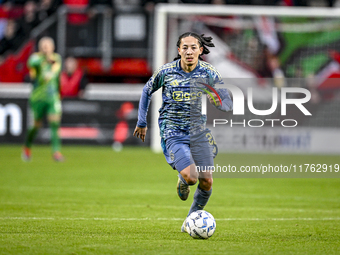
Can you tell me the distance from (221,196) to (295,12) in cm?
818

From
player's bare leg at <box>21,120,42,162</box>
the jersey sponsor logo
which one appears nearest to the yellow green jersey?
player's bare leg at <box>21,120,42,162</box>

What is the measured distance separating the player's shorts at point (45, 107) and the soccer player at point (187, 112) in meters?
7.57

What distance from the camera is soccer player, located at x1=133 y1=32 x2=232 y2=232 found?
5.89 meters

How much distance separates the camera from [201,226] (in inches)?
215

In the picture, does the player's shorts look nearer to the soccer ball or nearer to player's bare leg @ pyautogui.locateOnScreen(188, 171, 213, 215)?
player's bare leg @ pyautogui.locateOnScreen(188, 171, 213, 215)

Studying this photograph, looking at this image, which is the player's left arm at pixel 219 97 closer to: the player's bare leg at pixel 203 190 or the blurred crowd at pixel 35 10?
the player's bare leg at pixel 203 190

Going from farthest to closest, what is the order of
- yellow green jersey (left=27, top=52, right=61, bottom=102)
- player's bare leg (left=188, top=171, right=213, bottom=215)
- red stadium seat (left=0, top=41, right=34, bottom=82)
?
red stadium seat (left=0, top=41, right=34, bottom=82), yellow green jersey (left=27, top=52, right=61, bottom=102), player's bare leg (left=188, top=171, right=213, bottom=215)

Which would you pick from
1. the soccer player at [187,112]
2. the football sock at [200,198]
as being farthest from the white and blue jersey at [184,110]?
the football sock at [200,198]

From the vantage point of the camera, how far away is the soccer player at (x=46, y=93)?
13.2 meters

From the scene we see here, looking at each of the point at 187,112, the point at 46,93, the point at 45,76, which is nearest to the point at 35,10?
the point at 45,76

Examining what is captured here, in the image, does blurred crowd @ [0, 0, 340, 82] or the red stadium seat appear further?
the red stadium seat

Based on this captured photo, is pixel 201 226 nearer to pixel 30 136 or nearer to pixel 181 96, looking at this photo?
pixel 181 96

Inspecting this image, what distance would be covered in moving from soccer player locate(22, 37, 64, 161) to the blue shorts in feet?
25.2

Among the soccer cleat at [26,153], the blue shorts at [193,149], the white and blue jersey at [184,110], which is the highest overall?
the white and blue jersey at [184,110]
